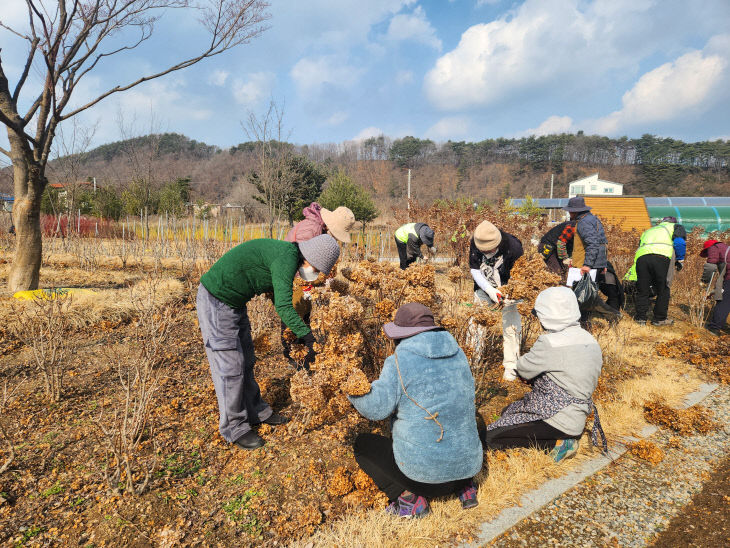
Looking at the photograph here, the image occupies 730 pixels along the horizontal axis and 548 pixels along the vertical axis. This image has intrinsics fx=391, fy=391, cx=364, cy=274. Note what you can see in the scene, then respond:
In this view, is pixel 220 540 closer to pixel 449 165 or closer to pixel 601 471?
pixel 601 471

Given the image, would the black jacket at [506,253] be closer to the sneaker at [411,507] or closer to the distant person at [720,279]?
the sneaker at [411,507]

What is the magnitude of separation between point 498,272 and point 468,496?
2.23 m

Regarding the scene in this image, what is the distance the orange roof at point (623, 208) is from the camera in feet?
52.2

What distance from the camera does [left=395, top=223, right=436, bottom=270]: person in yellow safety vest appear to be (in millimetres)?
6070

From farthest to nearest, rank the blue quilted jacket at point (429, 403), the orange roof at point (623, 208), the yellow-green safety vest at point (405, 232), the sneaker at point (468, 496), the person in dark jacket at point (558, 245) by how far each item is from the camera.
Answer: the orange roof at point (623, 208) → the yellow-green safety vest at point (405, 232) → the person in dark jacket at point (558, 245) → the sneaker at point (468, 496) → the blue quilted jacket at point (429, 403)

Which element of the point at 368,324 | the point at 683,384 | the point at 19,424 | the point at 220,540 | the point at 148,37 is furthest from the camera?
the point at 148,37

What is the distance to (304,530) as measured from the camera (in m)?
2.02

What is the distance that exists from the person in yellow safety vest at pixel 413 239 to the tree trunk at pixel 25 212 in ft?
17.2

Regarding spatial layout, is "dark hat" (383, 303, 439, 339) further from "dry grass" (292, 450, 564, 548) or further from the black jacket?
the black jacket

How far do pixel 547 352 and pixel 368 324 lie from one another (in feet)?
4.44

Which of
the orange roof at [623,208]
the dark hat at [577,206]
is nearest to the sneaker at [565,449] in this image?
the dark hat at [577,206]

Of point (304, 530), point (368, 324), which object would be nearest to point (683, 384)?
point (368, 324)

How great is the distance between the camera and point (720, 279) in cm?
526

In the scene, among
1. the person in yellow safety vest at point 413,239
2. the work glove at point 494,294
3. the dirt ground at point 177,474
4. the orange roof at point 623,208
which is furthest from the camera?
the orange roof at point 623,208
